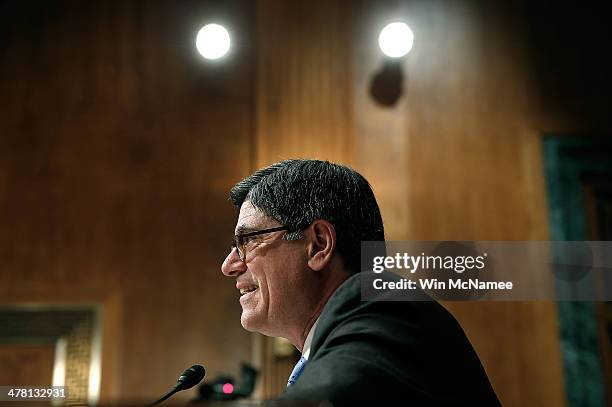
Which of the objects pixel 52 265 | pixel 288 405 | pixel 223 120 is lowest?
pixel 288 405

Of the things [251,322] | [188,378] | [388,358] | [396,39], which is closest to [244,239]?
[251,322]

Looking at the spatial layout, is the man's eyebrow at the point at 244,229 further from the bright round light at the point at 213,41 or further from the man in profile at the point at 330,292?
the bright round light at the point at 213,41

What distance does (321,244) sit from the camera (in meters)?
1.49

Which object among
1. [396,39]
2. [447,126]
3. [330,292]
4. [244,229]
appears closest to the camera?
[330,292]

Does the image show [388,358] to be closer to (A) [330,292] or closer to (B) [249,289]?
(A) [330,292]

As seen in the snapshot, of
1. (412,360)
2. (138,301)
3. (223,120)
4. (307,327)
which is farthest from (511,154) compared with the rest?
(412,360)

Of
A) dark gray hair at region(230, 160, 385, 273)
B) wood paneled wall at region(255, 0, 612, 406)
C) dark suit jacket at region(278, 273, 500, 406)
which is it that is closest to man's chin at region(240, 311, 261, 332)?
dark gray hair at region(230, 160, 385, 273)

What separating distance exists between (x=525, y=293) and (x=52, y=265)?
7.51ft

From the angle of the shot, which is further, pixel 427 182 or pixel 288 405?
pixel 427 182

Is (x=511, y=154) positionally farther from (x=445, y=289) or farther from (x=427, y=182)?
(x=445, y=289)

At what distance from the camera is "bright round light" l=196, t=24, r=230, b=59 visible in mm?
3393

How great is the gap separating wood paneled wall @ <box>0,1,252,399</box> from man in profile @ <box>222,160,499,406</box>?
6.34 ft

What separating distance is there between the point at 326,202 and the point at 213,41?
2.11 m

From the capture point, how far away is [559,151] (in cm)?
336
